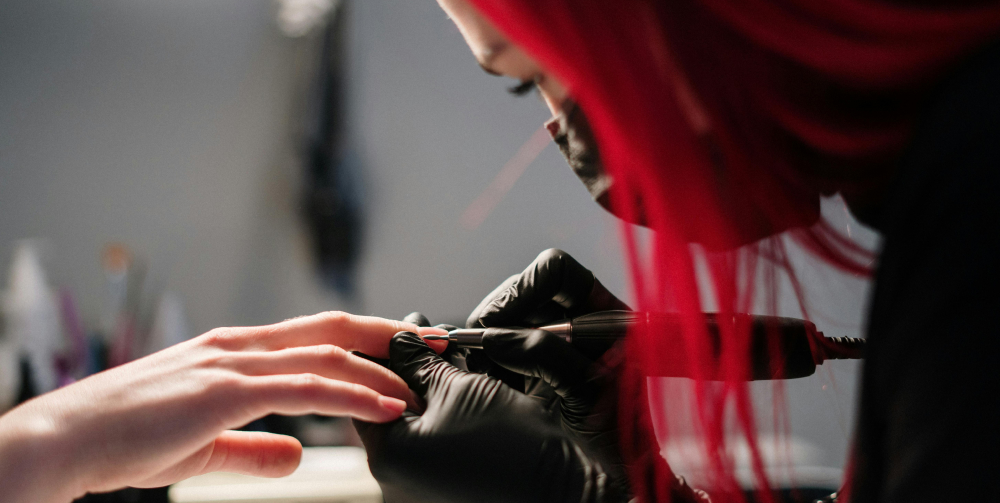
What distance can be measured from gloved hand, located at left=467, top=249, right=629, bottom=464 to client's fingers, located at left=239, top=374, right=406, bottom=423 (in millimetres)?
143

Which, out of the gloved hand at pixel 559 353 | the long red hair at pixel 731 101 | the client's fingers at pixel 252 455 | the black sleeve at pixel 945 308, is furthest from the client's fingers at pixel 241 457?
the black sleeve at pixel 945 308

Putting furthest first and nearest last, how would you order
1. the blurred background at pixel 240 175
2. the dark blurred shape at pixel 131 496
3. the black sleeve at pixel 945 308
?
the blurred background at pixel 240 175 → the dark blurred shape at pixel 131 496 → the black sleeve at pixel 945 308

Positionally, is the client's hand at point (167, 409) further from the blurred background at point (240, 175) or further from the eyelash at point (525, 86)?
the blurred background at point (240, 175)

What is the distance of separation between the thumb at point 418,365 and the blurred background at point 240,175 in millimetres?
573

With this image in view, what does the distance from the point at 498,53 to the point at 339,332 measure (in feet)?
1.15

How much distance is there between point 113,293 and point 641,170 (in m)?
1.34

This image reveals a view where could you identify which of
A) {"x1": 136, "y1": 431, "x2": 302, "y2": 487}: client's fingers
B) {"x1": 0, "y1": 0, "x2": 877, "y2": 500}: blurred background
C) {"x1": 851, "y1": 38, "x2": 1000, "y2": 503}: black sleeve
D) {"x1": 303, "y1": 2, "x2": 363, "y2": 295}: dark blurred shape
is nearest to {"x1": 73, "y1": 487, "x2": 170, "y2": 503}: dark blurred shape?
{"x1": 0, "y1": 0, "x2": 877, "y2": 500}: blurred background

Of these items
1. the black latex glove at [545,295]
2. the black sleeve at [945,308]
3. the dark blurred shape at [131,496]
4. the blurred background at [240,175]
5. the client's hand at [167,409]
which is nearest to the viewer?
the black sleeve at [945,308]

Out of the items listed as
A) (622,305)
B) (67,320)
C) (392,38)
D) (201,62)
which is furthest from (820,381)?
(67,320)

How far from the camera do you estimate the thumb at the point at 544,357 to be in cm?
52

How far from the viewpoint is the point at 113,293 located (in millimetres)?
1229

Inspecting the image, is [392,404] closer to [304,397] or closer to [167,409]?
[304,397]

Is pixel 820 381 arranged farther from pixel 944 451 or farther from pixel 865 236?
pixel 944 451

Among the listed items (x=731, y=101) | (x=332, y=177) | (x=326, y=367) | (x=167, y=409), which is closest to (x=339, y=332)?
(x=326, y=367)
